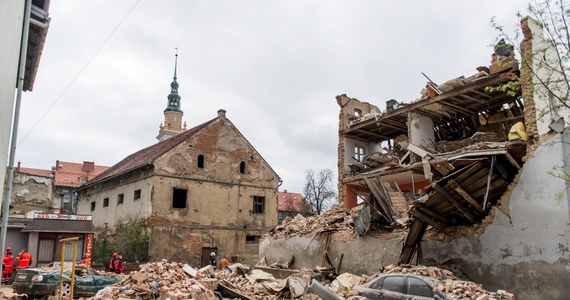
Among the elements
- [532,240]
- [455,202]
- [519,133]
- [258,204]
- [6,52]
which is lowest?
[532,240]

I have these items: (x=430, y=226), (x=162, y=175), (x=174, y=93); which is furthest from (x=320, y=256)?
(x=174, y=93)

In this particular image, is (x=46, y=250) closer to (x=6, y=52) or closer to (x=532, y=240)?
(x=532, y=240)

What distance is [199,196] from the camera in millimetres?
29047

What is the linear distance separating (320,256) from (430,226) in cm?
521

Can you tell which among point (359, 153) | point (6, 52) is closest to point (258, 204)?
point (359, 153)

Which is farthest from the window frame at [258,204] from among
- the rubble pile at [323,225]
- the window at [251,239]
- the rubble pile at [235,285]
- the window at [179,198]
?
the rubble pile at [235,285]

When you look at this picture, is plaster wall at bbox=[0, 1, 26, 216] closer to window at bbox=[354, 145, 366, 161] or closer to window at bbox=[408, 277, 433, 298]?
window at bbox=[408, 277, 433, 298]

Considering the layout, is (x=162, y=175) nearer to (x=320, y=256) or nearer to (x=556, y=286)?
(x=320, y=256)

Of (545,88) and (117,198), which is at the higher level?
(545,88)

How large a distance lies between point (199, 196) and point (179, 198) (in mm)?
1296

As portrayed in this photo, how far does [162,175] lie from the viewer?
2772cm

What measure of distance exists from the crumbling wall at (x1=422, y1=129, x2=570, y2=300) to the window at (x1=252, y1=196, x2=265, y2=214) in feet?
61.9

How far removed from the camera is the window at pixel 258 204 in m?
31.5

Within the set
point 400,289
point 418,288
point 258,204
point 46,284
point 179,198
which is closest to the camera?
point 418,288
